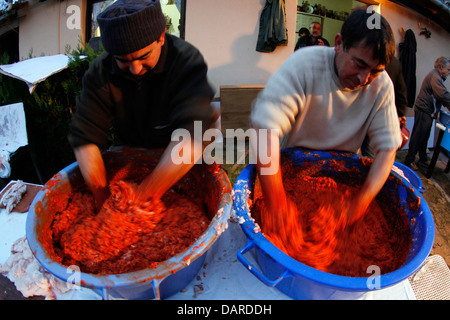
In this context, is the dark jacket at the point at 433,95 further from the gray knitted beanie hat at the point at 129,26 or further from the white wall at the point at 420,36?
the gray knitted beanie hat at the point at 129,26

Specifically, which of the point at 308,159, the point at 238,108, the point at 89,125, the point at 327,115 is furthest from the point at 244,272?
the point at 238,108

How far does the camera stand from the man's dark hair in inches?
38.7

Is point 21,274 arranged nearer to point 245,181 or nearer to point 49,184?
point 49,184

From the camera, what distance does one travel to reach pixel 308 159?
153 centimetres

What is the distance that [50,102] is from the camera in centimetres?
253

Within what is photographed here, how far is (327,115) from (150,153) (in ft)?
3.17

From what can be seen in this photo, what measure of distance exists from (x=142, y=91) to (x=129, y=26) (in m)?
0.31

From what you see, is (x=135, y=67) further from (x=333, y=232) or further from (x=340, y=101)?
(x=333, y=232)

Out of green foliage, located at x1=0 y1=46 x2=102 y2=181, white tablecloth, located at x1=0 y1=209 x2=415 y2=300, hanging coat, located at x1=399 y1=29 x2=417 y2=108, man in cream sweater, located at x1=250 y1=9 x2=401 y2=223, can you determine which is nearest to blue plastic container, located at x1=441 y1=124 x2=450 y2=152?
hanging coat, located at x1=399 y1=29 x2=417 y2=108

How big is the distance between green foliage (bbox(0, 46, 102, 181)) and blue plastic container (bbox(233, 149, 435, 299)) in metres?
2.12

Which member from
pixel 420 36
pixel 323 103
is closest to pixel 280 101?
pixel 323 103

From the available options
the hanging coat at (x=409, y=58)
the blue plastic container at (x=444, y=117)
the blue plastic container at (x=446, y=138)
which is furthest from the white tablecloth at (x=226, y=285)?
the hanging coat at (x=409, y=58)
